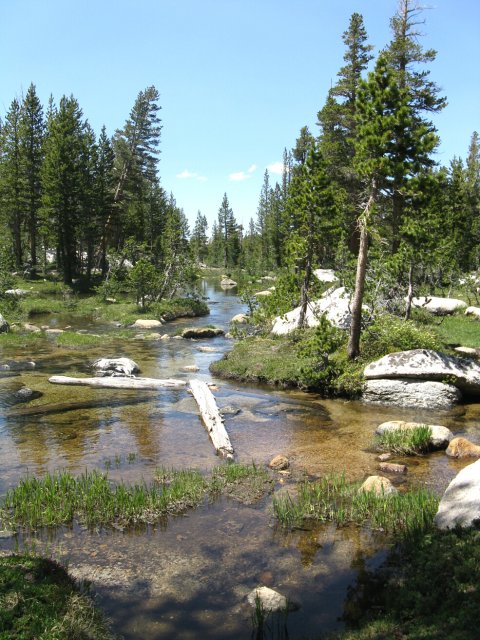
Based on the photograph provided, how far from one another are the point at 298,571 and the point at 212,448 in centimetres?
564

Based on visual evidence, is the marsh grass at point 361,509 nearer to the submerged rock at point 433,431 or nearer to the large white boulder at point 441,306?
the submerged rock at point 433,431

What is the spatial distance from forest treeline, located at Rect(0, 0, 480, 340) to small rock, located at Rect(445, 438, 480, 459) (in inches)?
293

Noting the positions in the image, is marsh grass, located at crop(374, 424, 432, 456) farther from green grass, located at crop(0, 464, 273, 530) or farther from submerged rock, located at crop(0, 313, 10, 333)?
submerged rock, located at crop(0, 313, 10, 333)

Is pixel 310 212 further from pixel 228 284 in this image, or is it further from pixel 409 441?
pixel 228 284

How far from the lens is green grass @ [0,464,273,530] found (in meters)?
8.60

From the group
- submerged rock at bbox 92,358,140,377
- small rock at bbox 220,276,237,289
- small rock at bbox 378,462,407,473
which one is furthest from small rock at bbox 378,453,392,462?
small rock at bbox 220,276,237,289

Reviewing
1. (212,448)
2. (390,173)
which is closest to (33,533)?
(212,448)

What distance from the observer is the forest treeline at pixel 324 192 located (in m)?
17.6

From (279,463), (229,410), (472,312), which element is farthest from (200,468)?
(472,312)

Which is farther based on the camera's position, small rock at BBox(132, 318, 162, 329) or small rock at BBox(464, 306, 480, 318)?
small rock at BBox(132, 318, 162, 329)

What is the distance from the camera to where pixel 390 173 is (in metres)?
17.1

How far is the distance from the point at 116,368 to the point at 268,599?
15412 millimetres

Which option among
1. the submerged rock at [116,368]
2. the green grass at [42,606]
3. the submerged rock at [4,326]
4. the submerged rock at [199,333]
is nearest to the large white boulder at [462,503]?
the green grass at [42,606]

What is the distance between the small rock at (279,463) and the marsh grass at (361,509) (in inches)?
67.1
